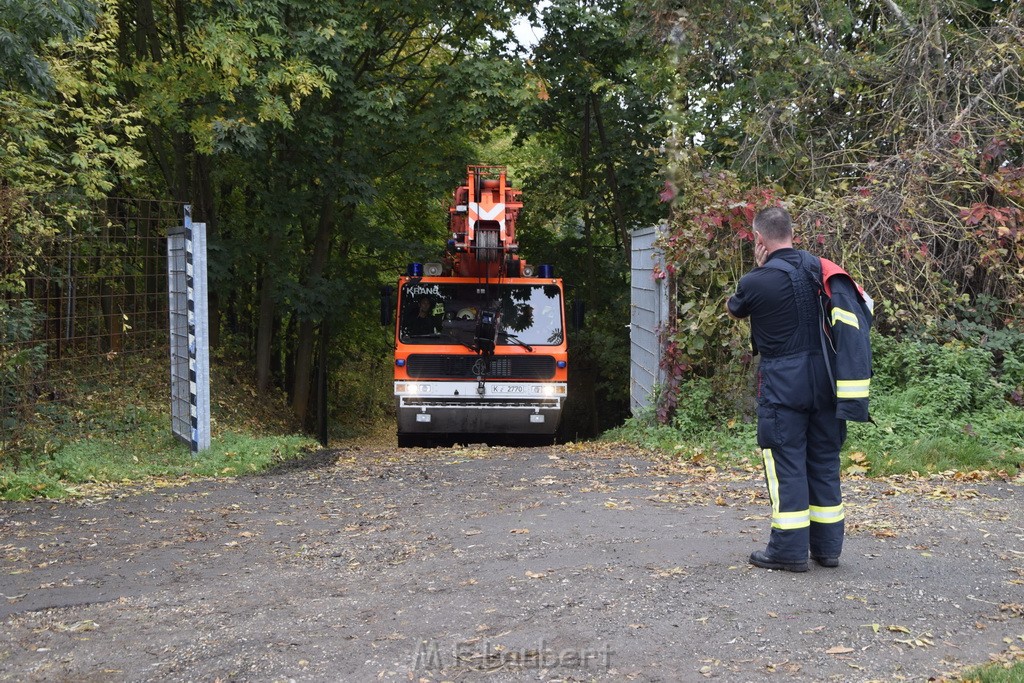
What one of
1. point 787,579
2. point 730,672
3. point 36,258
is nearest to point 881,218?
point 787,579

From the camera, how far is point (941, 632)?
4699mm

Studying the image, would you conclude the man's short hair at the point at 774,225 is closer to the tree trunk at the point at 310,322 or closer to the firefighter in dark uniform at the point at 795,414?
the firefighter in dark uniform at the point at 795,414

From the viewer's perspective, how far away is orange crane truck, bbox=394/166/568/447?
13.5m

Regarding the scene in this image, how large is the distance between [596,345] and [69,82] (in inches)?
523

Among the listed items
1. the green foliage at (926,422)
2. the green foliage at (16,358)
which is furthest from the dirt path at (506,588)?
the green foliage at (16,358)

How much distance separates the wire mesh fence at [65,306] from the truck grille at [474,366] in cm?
324

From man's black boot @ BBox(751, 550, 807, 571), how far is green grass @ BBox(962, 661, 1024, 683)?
139cm

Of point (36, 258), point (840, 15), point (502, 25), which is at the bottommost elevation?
point (36, 258)

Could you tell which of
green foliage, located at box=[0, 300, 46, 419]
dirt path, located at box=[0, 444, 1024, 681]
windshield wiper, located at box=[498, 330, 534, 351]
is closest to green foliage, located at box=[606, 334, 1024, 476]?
dirt path, located at box=[0, 444, 1024, 681]

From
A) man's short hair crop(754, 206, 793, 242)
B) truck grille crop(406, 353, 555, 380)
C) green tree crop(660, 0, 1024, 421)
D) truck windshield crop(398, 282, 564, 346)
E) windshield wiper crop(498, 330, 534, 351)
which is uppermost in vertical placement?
green tree crop(660, 0, 1024, 421)

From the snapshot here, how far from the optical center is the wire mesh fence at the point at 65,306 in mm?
9828

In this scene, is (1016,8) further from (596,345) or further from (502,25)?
(596,345)

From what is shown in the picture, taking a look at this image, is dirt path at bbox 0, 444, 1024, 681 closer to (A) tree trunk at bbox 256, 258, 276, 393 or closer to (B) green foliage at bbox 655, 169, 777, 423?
(B) green foliage at bbox 655, 169, 777, 423

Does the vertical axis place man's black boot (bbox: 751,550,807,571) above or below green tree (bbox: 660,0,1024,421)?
below
